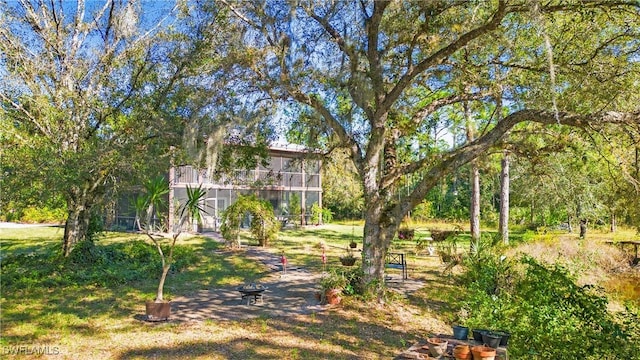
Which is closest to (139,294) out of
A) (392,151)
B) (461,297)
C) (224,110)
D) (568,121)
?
(224,110)

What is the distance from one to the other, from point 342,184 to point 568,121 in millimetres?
27265

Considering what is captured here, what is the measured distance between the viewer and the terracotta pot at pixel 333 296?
8930 millimetres

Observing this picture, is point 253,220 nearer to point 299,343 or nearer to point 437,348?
point 299,343

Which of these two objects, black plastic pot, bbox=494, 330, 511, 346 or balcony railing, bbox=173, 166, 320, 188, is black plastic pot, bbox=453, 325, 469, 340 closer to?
black plastic pot, bbox=494, 330, 511, 346

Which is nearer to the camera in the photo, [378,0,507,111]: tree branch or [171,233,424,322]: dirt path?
[378,0,507,111]: tree branch

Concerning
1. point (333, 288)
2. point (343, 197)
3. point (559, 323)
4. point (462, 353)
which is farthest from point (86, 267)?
point (343, 197)

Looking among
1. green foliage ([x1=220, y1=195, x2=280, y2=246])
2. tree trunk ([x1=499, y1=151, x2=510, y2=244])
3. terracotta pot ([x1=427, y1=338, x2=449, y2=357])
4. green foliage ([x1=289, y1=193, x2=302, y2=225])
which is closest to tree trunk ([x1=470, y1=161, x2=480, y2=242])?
tree trunk ([x1=499, y1=151, x2=510, y2=244])

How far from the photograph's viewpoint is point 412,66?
916cm

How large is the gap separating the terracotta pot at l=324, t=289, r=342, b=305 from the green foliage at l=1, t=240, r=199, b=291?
5.36m

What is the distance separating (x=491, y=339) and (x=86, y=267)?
1092cm

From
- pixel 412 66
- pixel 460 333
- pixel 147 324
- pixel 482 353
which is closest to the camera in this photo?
pixel 482 353

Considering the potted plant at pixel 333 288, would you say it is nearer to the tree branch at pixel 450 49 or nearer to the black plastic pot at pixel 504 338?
the tree branch at pixel 450 49

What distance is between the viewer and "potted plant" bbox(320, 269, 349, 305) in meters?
8.95

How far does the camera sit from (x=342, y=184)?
34500 mm
